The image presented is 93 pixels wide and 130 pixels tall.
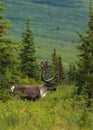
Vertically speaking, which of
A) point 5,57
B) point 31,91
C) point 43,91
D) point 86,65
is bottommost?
point 43,91

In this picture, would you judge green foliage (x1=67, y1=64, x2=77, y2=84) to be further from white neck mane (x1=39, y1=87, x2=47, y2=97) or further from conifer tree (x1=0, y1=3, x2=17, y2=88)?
conifer tree (x1=0, y1=3, x2=17, y2=88)

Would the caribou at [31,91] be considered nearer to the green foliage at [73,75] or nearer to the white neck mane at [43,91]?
the white neck mane at [43,91]

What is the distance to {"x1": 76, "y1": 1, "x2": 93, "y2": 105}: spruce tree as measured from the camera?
21.9m

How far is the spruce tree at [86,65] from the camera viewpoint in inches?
861

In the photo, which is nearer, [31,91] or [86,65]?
[31,91]

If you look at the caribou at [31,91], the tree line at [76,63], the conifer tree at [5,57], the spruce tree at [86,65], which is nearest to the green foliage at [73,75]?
the tree line at [76,63]

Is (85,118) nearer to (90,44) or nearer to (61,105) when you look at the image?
(61,105)

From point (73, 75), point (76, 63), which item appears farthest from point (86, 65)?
point (73, 75)

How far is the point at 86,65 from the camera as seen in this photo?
23109 millimetres

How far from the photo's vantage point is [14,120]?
7.92 m

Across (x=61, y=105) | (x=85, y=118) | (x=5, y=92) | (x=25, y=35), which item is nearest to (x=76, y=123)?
(x=85, y=118)

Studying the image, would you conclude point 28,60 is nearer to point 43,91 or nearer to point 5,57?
point 43,91

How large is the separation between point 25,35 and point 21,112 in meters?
33.5

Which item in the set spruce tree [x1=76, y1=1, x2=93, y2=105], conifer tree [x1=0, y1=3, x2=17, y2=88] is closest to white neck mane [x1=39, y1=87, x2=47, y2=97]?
spruce tree [x1=76, y1=1, x2=93, y2=105]
